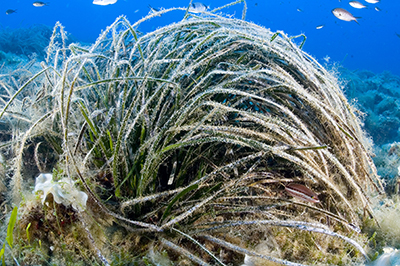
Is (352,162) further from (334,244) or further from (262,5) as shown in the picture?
(262,5)

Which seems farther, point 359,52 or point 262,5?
point 262,5

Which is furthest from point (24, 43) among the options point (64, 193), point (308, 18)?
point (308, 18)

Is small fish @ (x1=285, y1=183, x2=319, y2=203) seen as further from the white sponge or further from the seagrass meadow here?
the white sponge

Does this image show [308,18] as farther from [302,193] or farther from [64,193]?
[64,193]

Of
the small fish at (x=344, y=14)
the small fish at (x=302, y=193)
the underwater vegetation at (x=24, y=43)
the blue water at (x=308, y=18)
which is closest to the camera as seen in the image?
the small fish at (x=302, y=193)

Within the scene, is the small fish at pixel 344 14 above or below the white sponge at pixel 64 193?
above

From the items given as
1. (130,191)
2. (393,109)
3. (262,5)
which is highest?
(262,5)

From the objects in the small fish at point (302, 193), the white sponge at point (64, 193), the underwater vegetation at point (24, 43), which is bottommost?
the white sponge at point (64, 193)

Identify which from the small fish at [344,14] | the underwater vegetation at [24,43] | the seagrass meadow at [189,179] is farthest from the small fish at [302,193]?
the underwater vegetation at [24,43]

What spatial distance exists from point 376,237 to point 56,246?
200 centimetres

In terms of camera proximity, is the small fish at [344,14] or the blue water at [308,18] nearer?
the small fish at [344,14]

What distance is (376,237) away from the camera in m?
1.56

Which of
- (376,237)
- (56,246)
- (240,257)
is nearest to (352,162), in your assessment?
(376,237)

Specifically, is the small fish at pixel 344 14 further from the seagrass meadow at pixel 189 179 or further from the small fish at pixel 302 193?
the small fish at pixel 302 193
